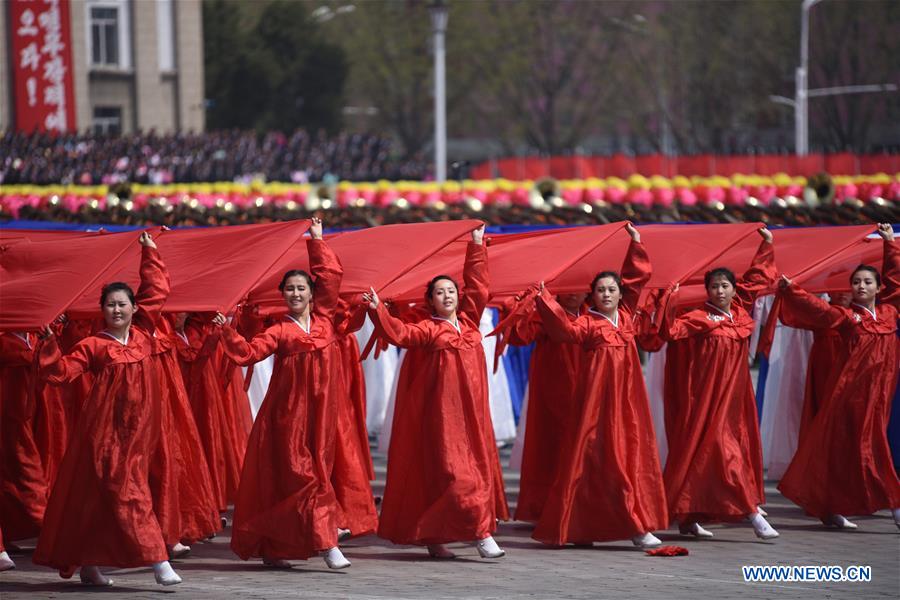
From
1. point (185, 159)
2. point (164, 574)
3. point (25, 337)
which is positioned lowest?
point (164, 574)

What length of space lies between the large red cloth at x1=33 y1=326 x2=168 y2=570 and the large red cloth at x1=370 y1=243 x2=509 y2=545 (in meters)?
1.38

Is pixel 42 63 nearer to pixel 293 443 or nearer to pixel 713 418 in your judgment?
pixel 713 418

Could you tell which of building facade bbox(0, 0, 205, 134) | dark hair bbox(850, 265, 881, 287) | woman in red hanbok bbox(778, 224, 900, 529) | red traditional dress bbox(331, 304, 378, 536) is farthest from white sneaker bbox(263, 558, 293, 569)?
building facade bbox(0, 0, 205, 134)

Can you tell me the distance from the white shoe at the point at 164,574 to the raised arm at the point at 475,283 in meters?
2.19

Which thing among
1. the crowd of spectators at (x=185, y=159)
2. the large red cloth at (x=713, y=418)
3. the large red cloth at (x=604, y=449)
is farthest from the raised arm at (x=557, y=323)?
the crowd of spectators at (x=185, y=159)

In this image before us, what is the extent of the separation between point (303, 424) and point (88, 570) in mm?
1317

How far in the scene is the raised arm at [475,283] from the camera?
9695mm

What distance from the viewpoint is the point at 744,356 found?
1020 centimetres

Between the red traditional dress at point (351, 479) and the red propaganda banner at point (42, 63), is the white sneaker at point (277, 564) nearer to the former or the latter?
the red traditional dress at point (351, 479)

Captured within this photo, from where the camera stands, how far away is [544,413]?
10500 mm

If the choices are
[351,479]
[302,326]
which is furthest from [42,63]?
[302,326]

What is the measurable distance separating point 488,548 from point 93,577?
208cm

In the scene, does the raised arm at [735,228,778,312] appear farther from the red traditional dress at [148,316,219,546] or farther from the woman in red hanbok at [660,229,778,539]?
the red traditional dress at [148,316,219,546]

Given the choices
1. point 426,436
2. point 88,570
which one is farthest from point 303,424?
point 88,570
